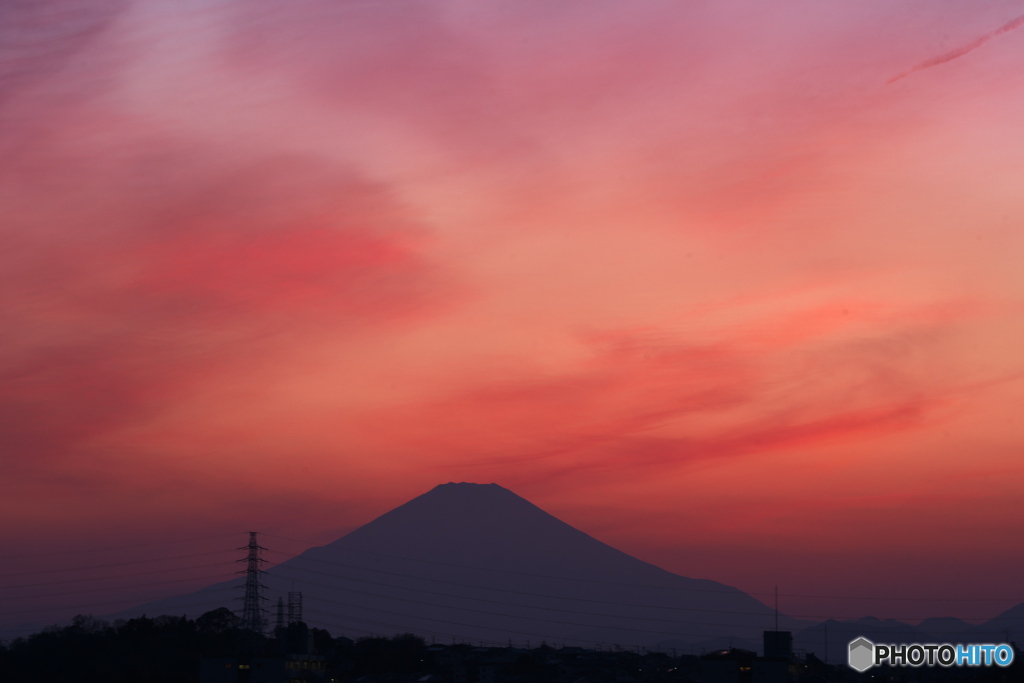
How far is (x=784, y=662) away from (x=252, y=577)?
69.9 m

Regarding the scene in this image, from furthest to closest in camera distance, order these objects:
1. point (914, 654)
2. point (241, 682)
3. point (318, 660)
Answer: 1. point (318, 660)
2. point (241, 682)
3. point (914, 654)

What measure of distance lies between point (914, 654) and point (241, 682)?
83.0m

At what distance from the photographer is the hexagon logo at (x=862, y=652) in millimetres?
87325

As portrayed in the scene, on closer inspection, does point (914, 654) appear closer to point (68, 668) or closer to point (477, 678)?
point (477, 678)

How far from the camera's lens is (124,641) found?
605ft

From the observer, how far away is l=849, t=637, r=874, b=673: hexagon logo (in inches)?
3438

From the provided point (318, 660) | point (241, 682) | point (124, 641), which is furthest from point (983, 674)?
point (124, 641)

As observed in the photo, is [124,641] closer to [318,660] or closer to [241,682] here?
[318,660]

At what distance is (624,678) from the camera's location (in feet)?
563

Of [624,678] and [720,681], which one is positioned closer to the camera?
[720,681]

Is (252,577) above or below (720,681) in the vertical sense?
above

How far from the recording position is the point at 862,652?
8819cm

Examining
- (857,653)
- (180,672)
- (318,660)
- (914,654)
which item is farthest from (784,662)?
(180,672)

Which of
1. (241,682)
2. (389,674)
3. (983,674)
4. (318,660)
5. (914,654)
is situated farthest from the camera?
(389,674)
